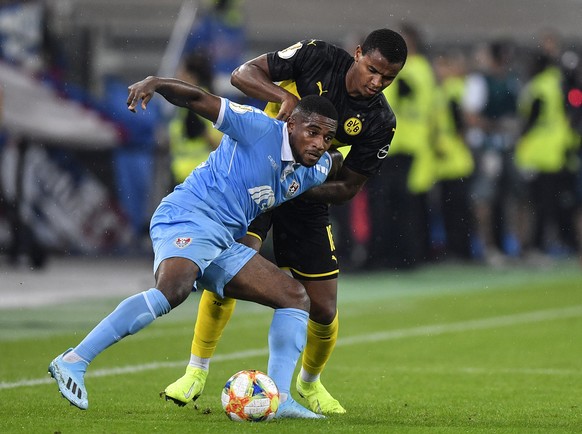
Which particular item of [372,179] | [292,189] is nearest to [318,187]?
[292,189]

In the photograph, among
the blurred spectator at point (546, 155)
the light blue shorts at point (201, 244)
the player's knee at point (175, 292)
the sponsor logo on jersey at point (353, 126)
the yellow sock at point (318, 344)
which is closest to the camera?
the player's knee at point (175, 292)

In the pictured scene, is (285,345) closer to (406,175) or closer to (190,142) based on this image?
(190,142)

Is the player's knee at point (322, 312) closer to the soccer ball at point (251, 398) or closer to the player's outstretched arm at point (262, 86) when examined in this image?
the soccer ball at point (251, 398)

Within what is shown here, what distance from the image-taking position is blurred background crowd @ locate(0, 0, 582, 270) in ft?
51.9

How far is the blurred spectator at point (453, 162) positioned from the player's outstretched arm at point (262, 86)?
967 cm

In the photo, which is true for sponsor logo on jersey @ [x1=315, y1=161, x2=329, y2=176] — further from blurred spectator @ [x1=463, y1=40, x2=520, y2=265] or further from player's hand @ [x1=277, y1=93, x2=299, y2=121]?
blurred spectator @ [x1=463, y1=40, x2=520, y2=265]

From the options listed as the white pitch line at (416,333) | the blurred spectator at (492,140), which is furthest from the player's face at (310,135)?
the blurred spectator at (492,140)

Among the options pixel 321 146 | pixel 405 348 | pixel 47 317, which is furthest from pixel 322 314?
pixel 47 317

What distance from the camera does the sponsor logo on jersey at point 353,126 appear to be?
7.48 m

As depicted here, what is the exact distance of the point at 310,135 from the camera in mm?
6812

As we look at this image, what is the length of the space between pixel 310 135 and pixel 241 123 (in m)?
0.36

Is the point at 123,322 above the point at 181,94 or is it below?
below

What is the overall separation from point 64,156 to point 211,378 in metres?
8.26

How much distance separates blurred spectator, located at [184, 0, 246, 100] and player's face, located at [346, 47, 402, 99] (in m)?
9.40
